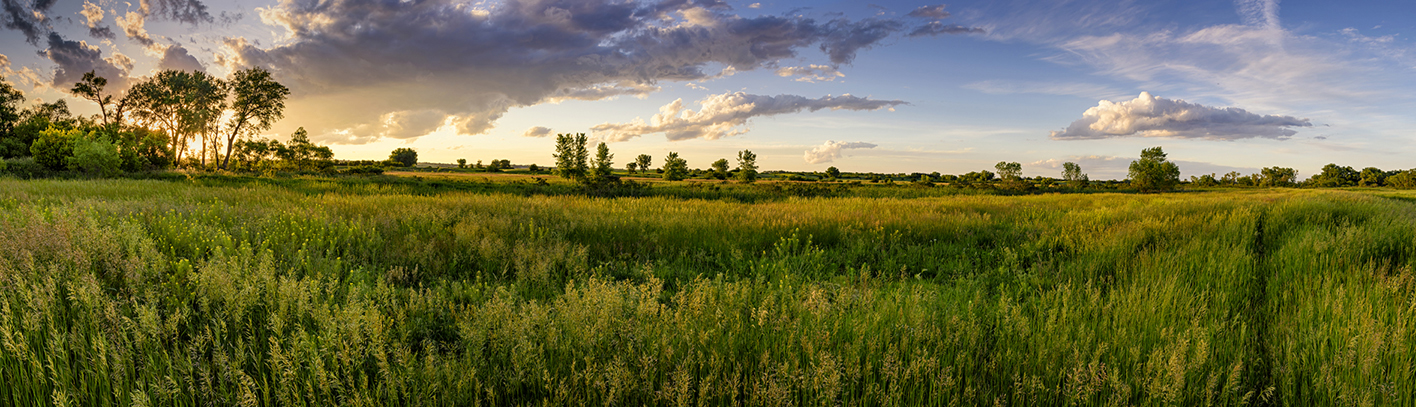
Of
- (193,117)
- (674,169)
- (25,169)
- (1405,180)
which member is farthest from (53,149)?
(1405,180)

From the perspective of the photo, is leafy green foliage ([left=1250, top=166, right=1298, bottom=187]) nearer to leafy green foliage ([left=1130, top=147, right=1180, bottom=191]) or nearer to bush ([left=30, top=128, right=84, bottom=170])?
leafy green foliage ([left=1130, top=147, right=1180, bottom=191])

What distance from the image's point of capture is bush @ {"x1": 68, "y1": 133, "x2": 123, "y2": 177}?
2595cm

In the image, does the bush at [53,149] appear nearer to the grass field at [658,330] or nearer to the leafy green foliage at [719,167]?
the grass field at [658,330]

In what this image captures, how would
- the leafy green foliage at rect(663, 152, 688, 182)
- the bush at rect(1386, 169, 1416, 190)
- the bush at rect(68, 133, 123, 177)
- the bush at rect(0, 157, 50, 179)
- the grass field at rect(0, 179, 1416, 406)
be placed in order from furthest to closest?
the bush at rect(1386, 169, 1416, 190) → the leafy green foliage at rect(663, 152, 688, 182) → the bush at rect(0, 157, 50, 179) → the bush at rect(68, 133, 123, 177) → the grass field at rect(0, 179, 1416, 406)

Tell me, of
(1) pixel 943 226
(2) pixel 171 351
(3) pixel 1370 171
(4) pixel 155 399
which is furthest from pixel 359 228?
(3) pixel 1370 171

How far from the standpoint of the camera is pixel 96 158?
26.0 meters

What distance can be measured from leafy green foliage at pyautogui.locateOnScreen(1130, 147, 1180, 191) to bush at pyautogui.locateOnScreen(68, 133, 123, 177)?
109 m

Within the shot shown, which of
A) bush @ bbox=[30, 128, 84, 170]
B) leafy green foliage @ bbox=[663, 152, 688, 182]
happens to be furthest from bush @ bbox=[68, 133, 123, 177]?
leafy green foliage @ bbox=[663, 152, 688, 182]

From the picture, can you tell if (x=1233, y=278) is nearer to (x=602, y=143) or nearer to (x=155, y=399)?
(x=155, y=399)

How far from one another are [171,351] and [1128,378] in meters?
5.58

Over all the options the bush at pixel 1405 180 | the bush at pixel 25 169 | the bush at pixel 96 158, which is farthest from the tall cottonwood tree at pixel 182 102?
the bush at pixel 1405 180

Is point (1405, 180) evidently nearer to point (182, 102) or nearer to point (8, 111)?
point (182, 102)

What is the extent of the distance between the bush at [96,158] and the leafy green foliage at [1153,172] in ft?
358

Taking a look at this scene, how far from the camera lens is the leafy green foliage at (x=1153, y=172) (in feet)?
264
